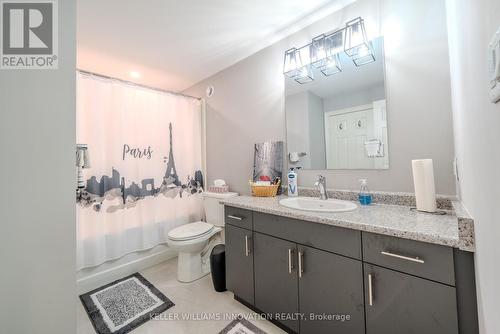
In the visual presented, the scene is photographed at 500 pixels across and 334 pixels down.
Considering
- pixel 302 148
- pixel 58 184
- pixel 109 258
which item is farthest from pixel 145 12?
pixel 109 258

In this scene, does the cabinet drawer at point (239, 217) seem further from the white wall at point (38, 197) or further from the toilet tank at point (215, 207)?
the white wall at point (38, 197)

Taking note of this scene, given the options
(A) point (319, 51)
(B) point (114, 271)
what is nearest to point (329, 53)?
(A) point (319, 51)

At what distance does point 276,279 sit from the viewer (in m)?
1.34

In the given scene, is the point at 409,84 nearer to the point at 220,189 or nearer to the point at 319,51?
the point at 319,51

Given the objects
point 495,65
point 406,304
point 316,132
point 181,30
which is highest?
point 181,30

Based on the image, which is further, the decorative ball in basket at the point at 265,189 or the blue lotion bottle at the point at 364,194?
the decorative ball in basket at the point at 265,189

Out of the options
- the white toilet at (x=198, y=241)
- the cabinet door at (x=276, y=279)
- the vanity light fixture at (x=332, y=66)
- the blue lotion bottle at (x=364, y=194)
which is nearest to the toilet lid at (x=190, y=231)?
the white toilet at (x=198, y=241)

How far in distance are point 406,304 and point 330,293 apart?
0.34 m

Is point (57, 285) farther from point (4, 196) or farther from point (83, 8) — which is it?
point (83, 8)

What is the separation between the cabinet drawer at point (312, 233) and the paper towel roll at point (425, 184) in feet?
1.52

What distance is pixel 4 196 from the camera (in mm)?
617

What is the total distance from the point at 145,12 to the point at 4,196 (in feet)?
5.17

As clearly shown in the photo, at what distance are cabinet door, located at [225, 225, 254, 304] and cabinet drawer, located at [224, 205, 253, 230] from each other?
0.04 m

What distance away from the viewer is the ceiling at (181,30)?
4.96 feet
